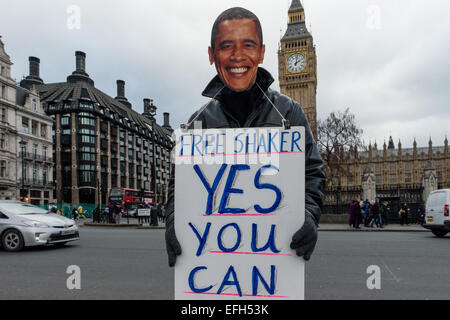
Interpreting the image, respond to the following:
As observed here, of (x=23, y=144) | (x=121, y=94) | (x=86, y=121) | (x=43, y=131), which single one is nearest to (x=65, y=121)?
(x=86, y=121)

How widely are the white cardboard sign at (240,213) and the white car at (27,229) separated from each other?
350 inches

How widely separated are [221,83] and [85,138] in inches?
2407

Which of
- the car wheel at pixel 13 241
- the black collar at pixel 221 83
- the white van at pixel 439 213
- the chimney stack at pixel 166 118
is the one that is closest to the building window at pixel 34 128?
the car wheel at pixel 13 241

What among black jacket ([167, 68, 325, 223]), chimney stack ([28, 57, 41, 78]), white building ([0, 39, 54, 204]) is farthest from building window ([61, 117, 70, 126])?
black jacket ([167, 68, 325, 223])

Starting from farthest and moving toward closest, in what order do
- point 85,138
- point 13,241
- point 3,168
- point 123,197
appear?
point 85,138 < point 3,168 < point 123,197 < point 13,241

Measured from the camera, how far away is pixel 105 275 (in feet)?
19.4

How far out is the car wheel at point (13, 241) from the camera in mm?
9281

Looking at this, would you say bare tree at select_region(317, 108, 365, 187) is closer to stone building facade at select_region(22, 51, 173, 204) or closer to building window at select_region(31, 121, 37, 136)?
stone building facade at select_region(22, 51, 173, 204)

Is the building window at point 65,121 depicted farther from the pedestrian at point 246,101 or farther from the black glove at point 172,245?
the black glove at point 172,245

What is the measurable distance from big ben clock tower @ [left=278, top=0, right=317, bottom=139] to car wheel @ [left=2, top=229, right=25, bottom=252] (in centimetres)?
7474

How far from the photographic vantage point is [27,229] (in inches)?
369

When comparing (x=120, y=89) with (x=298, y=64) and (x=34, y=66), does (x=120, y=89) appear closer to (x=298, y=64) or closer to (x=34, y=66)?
(x=34, y=66)

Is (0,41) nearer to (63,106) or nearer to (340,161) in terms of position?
(63,106)
